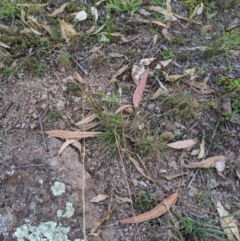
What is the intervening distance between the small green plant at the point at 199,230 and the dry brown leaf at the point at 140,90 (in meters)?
0.63

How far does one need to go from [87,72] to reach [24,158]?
0.58 metres

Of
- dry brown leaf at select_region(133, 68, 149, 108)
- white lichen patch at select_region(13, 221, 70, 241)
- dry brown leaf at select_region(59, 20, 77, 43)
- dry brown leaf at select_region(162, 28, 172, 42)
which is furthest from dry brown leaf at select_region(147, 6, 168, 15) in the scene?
white lichen patch at select_region(13, 221, 70, 241)

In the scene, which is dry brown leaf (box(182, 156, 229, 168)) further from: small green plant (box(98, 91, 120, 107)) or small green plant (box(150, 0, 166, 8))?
small green plant (box(150, 0, 166, 8))

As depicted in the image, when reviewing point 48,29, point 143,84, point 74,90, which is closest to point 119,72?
point 143,84

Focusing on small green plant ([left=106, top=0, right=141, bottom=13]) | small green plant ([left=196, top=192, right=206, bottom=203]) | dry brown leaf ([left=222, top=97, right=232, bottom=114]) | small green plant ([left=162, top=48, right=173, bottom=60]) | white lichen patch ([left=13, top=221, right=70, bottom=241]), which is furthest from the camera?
small green plant ([left=106, top=0, right=141, bottom=13])

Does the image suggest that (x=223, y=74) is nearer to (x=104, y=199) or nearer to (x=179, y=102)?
(x=179, y=102)

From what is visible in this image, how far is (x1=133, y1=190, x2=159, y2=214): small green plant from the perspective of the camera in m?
1.66

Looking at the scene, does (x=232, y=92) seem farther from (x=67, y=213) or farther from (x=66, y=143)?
(x=67, y=213)

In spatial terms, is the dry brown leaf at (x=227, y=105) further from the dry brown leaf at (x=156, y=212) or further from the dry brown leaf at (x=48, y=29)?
the dry brown leaf at (x=48, y=29)

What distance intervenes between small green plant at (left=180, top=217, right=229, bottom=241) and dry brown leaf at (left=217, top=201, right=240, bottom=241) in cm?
3

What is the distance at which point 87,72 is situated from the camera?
6.50 feet

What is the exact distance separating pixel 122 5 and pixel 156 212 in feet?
4.03

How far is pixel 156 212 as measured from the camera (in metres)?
1.65

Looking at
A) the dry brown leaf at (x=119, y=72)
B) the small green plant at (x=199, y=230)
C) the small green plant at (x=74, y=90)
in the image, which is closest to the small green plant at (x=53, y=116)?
the small green plant at (x=74, y=90)
